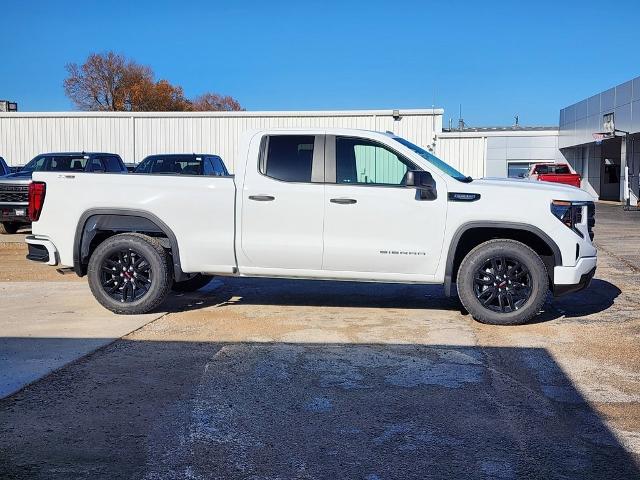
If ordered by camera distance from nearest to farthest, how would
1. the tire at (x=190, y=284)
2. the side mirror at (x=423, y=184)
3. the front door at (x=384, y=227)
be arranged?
1. the side mirror at (x=423, y=184)
2. the front door at (x=384, y=227)
3. the tire at (x=190, y=284)

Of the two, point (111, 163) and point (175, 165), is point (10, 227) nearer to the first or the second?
point (111, 163)

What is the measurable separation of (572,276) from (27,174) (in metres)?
13.6

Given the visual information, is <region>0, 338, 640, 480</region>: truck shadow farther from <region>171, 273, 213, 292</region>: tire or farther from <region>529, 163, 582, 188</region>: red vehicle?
<region>529, 163, 582, 188</region>: red vehicle

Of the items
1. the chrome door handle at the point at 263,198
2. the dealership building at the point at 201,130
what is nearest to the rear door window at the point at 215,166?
the chrome door handle at the point at 263,198

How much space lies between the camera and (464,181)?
747 cm

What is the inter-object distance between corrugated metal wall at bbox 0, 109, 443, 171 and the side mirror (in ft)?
65.8

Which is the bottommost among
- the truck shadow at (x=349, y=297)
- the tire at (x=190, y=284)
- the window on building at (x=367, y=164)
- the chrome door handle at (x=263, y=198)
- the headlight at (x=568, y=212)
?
the truck shadow at (x=349, y=297)

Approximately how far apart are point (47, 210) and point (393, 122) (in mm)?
20553

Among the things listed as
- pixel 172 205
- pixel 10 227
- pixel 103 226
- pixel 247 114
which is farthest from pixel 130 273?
pixel 247 114

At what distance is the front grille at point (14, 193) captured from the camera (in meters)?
15.9

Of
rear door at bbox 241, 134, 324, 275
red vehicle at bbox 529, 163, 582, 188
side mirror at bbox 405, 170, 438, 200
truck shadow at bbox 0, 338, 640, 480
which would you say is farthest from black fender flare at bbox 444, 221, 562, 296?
red vehicle at bbox 529, 163, 582, 188

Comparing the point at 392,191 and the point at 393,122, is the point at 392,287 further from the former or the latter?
the point at 393,122

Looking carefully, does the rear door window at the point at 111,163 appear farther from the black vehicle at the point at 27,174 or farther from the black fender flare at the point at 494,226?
the black fender flare at the point at 494,226

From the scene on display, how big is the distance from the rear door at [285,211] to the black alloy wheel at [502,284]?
1.72 metres
